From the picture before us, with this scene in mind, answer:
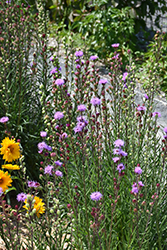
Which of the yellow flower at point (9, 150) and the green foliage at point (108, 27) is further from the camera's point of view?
the green foliage at point (108, 27)

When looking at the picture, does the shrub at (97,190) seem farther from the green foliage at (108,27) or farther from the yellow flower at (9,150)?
the green foliage at (108,27)

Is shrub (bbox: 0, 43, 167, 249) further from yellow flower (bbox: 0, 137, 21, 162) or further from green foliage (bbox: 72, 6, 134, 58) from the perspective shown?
green foliage (bbox: 72, 6, 134, 58)

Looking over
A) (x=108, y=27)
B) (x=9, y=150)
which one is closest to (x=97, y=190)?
(x=9, y=150)

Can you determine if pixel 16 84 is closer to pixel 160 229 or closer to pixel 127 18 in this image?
pixel 160 229

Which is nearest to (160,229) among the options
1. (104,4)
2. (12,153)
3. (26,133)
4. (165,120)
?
(12,153)

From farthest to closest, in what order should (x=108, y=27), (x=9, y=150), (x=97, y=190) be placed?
(x=108, y=27)
(x=9, y=150)
(x=97, y=190)

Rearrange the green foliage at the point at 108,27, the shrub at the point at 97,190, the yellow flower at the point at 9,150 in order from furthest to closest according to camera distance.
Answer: the green foliage at the point at 108,27, the yellow flower at the point at 9,150, the shrub at the point at 97,190

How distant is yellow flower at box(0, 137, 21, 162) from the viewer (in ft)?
8.23

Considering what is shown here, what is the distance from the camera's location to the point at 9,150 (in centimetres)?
252

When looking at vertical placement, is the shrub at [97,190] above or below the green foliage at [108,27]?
below

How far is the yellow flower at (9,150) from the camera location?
2.51 meters

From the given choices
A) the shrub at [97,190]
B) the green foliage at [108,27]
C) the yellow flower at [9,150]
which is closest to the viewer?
→ the shrub at [97,190]

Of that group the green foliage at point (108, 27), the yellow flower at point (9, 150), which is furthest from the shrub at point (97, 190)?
the green foliage at point (108, 27)

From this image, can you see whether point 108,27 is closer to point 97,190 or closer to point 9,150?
point 9,150
